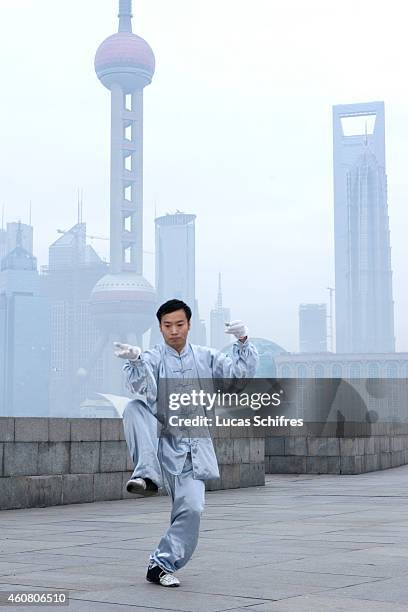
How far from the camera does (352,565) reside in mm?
6711

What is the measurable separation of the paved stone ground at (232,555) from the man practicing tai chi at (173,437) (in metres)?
0.26

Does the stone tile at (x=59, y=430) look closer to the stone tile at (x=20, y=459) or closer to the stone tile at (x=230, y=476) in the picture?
the stone tile at (x=20, y=459)

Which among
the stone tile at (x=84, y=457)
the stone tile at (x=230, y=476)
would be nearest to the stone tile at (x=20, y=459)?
the stone tile at (x=84, y=457)

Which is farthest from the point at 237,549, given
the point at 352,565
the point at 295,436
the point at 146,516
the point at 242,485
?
the point at 295,436

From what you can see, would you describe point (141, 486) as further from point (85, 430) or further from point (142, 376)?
point (85, 430)

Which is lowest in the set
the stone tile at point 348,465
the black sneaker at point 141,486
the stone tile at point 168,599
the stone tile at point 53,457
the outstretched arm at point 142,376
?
the stone tile at point 348,465

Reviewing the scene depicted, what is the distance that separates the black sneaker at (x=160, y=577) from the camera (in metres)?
5.79

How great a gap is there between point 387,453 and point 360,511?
419 inches

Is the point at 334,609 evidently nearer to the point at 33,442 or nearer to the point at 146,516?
the point at 146,516

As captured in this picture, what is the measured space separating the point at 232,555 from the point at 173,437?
1585mm

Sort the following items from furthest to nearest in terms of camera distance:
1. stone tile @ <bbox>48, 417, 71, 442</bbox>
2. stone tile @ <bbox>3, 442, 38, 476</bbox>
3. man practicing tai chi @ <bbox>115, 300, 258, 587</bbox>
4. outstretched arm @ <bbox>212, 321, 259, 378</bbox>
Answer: stone tile @ <bbox>48, 417, 71, 442</bbox> → stone tile @ <bbox>3, 442, 38, 476</bbox> → outstretched arm @ <bbox>212, 321, 259, 378</bbox> → man practicing tai chi @ <bbox>115, 300, 258, 587</bbox>

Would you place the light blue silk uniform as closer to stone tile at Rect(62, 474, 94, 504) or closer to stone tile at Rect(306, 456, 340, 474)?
stone tile at Rect(62, 474, 94, 504)

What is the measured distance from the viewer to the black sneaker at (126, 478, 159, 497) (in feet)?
19.1

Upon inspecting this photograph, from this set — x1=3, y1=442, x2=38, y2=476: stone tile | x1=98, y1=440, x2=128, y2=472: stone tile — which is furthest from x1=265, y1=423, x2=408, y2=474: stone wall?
x1=3, y1=442, x2=38, y2=476: stone tile
